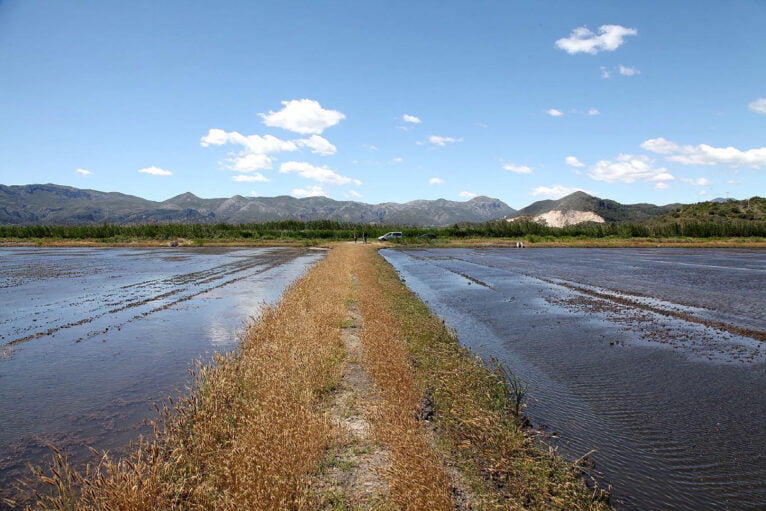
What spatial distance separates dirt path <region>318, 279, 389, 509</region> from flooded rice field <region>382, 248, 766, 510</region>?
9.83 feet

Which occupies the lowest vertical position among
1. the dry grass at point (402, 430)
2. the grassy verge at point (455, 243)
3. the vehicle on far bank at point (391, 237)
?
the dry grass at point (402, 430)

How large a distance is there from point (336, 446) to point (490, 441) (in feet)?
7.48

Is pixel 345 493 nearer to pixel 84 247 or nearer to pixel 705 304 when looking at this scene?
pixel 705 304

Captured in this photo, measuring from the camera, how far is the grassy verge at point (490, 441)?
197 inches

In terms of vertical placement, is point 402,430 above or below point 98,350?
above

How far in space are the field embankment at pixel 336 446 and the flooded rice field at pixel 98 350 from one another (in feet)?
4.37

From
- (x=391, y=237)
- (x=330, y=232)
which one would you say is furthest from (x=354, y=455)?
(x=330, y=232)

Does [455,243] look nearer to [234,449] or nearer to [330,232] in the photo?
[330,232]

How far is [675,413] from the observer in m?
7.91

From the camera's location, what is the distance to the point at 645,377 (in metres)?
9.84

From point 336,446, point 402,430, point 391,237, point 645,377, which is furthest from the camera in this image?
point 391,237

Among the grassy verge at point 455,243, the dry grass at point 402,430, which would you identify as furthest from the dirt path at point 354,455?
the grassy verge at point 455,243

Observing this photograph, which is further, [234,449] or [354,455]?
[354,455]

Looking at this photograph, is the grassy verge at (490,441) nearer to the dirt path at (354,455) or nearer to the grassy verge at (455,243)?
the dirt path at (354,455)
